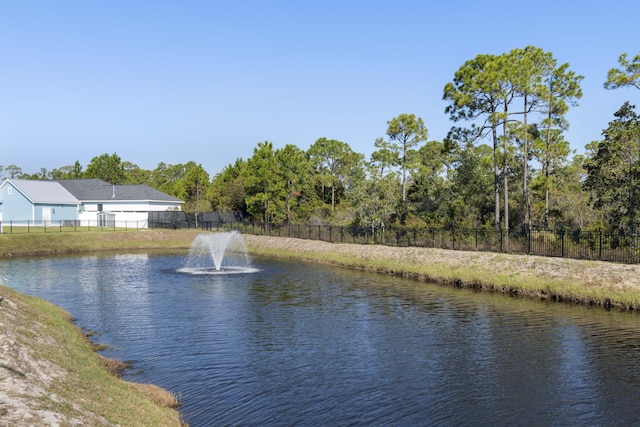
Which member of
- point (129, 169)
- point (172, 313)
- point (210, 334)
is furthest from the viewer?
point (129, 169)

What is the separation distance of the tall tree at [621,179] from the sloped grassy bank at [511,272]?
5.57m

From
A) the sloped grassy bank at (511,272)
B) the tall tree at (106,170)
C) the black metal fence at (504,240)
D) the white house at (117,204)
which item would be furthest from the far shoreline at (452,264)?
the tall tree at (106,170)

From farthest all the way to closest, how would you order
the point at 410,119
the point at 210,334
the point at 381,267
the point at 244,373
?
1. the point at 410,119
2. the point at 381,267
3. the point at 210,334
4. the point at 244,373

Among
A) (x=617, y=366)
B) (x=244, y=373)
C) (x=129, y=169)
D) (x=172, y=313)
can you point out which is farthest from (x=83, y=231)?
(x=129, y=169)

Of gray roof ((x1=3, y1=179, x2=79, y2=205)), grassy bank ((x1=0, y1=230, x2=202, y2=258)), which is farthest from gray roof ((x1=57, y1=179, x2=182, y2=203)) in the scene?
grassy bank ((x1=0, y1=230, x2=202, y2=258))

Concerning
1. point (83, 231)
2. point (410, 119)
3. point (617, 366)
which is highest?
point (410, 119)

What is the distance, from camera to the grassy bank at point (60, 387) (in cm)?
920

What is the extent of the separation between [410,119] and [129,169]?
419ft

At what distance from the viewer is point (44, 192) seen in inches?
3071

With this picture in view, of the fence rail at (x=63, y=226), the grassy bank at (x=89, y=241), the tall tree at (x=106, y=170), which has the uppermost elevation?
the tall tree at (x=106, y=170)

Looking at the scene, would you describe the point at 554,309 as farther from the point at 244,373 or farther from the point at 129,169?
the point at 129,169

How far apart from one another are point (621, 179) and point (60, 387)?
3377cm

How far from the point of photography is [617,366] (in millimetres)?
16984

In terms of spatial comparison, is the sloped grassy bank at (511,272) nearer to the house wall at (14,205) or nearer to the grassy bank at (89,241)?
the grassy bank at (89,241)
